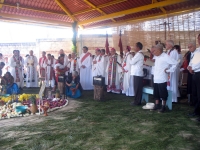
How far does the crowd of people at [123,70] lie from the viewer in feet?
17.8

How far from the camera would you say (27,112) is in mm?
5602

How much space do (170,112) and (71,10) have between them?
7.77 meters

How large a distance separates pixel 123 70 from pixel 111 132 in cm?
425

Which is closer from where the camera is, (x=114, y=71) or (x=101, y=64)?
(x=114, y=71)

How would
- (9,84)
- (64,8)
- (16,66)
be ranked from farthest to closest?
1. (64,8)
2. (16,66)
3. (9,84)

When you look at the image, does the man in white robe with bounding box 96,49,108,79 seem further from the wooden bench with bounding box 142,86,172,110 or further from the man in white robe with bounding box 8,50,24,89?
the man in white robe with bounding box 8,50,24,89

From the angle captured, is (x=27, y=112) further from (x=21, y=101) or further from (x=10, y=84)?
(x=10, y=84)

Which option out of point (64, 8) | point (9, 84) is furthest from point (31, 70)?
point (64, 8)

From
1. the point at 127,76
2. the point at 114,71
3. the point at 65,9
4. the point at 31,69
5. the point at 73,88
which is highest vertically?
the point at 65,9

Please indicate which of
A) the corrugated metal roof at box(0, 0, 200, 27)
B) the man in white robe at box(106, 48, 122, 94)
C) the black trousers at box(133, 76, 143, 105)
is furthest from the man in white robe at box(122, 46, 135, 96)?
the corrugated metal roof at box(0, 0, 200, 27)

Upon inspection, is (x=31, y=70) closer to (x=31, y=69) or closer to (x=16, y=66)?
(x=31, y=69)

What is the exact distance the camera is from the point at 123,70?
8.05 meters

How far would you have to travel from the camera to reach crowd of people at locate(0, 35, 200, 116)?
544 cm

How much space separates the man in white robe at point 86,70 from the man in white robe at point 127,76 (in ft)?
6.67
